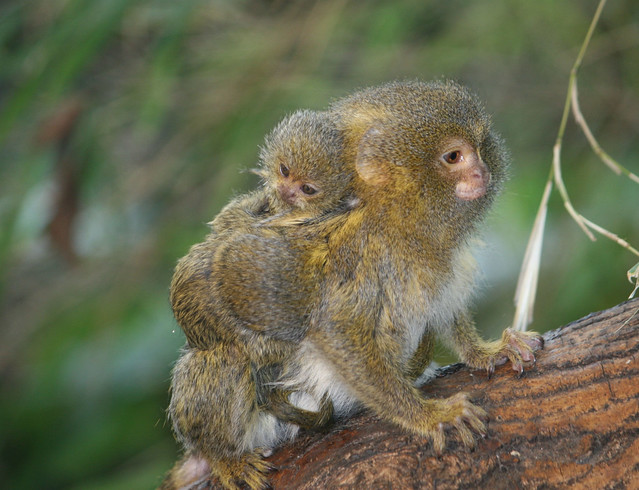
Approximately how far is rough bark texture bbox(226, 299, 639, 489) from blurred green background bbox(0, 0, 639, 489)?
1431 millimetres

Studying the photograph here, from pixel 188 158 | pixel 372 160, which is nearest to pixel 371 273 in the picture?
pixel 372 160

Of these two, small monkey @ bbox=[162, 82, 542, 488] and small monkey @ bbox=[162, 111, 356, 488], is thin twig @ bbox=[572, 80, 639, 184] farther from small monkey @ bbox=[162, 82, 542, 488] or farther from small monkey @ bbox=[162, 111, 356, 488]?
small monkey @ bbox=[162, 111, 356, 488]

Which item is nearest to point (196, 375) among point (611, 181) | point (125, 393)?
point (125, 393)

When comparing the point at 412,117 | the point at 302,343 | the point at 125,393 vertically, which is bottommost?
the point at 302,343

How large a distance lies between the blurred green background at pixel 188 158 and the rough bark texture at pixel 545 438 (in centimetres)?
143

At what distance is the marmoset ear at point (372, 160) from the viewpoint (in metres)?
2.32

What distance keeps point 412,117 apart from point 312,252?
0.48 metres

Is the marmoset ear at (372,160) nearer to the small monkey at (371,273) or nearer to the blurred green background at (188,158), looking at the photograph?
the small monkey at (371,273)

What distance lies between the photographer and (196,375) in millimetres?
2391

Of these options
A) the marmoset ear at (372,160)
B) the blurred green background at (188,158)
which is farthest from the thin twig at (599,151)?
the blurred green background at (188,158)

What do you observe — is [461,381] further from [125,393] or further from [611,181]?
[125,393]

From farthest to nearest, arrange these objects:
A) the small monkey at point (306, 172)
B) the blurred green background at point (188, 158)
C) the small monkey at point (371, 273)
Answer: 1. the blurred green background at point (188, 158)
2. the small monkey at point (306, 172)
3. the small monkey at point (371, 273)

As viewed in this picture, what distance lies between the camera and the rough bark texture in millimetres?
1992

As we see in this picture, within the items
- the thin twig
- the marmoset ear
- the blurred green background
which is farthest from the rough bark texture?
the blurred green background
